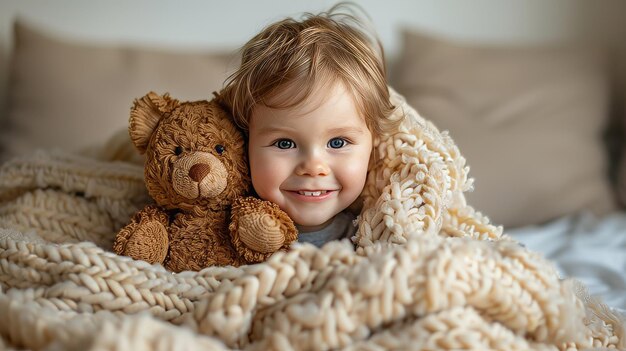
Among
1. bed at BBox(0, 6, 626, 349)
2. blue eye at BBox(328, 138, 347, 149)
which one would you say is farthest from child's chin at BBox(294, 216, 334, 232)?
bed at BBox(0, 6, 626, 349)

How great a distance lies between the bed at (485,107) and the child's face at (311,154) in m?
0.65

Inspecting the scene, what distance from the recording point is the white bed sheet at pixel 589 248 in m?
1.08

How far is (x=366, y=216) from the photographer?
85cm

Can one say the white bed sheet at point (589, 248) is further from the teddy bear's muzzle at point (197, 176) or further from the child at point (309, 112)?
the teddy bear's muzzle at point (197, 176)

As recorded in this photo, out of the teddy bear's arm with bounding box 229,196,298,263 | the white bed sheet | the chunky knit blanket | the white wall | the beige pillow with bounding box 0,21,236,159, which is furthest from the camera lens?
the white wall

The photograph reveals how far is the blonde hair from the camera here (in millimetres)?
812

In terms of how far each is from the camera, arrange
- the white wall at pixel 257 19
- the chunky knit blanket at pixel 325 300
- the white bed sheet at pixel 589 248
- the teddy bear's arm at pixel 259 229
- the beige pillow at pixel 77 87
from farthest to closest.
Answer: the white wall at pixel 257 19 → the beige pillow at pixel 77 87 → the white bed sheet at pixel 589 248 → the teddy bear's arm at pixel 259 229 → the chunky knit blanket at pixel 325 300

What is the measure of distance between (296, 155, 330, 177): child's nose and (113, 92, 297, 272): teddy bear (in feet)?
0.20

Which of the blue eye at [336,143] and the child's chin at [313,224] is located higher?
the blue eye at [336,143]

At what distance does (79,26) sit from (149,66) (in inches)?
13.7

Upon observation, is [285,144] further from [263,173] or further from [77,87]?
[77,87]

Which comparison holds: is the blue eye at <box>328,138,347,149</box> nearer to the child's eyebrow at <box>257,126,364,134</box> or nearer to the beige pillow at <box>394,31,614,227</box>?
the child's eyebrow at <box>257,126,364,134</box>

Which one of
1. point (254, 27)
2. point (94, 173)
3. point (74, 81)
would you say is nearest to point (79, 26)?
point (74, 81)

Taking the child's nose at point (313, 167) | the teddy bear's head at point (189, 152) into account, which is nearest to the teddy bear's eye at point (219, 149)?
the teddy bear's head at point (189, 152)
